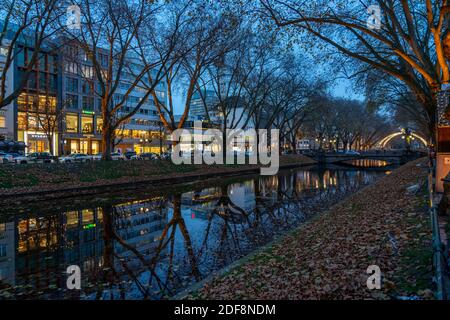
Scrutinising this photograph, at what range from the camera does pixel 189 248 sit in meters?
8.68

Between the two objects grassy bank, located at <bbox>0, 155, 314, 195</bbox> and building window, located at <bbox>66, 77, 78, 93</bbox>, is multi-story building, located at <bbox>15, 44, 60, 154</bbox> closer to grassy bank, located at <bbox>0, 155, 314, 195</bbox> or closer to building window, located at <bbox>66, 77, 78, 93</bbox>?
building window, located at <bbox>66, 77, 78, 93</bbox>

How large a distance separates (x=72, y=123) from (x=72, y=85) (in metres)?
7.95

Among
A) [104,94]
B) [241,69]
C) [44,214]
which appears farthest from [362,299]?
[241,69]

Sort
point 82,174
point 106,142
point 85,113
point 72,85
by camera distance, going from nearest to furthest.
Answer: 1. point 82,174
2. point 106,142
3. point 72,85
4. point 85,113

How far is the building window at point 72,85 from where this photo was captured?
206ft

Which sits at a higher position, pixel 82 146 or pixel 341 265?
pixel 82 146

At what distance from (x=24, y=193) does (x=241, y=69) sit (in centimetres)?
2436

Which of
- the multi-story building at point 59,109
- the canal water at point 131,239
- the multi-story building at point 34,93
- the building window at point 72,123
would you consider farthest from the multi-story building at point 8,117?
the canal water at point 131,239

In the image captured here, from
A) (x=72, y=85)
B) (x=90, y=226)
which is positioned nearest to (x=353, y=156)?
(x=72, y=85)

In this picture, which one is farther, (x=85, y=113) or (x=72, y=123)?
(x=85, y=113)

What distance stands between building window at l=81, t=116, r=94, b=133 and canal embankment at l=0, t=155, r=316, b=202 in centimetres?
4452

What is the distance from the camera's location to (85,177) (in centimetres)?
2062

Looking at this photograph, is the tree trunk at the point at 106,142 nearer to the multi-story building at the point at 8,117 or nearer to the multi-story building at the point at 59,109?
the multi-story building at the point at 59,109

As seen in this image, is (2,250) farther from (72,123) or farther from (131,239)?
(72,123)
